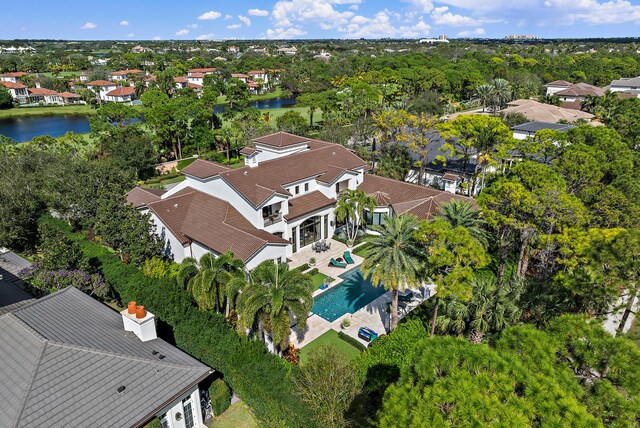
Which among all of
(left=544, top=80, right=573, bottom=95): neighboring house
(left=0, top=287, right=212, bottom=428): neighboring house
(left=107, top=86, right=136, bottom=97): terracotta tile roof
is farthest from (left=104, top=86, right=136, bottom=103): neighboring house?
(left=544, top=80, right=573, bottom=95): neighboring house

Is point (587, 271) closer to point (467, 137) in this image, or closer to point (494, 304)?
point (494, 304)

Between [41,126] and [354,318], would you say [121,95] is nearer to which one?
[41,126]

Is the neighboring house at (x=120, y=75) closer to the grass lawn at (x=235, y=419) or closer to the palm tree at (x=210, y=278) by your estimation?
the palm tree at (x=210, y=278)

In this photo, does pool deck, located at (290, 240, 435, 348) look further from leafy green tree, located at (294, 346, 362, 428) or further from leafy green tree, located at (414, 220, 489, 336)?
leafy green tree, located at (294, 346, 362, 428)

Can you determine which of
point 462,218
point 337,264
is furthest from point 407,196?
point 462,218

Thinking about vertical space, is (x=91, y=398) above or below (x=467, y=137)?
below

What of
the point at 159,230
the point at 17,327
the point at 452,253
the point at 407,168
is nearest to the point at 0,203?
the point at 159,230

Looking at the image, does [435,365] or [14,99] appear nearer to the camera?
[435,365]

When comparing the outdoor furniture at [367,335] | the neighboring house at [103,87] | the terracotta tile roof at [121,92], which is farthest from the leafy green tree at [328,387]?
the neighboring house at [103,87]
